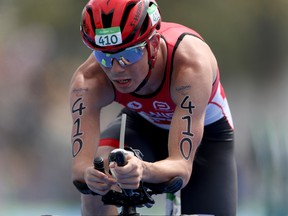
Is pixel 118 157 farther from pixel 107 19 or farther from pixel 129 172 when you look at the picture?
pixel 107 19

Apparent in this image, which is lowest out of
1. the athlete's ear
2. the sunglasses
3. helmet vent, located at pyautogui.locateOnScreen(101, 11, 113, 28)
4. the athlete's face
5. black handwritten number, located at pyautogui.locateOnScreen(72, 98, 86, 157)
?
black handwritten number, located at pyautogui.locateOnScreen(72, 98, 86, 157)

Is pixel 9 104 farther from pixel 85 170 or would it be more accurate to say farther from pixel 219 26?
pixel 85 170

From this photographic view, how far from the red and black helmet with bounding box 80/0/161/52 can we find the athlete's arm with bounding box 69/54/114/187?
0.47 m

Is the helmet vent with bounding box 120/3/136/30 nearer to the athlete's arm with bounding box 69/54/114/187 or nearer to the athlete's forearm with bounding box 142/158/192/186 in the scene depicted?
the athlete's arm with bounding box 69/54/114/187

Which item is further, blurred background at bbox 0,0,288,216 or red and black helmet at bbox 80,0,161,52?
blurred background at bbox 0,0,288,216

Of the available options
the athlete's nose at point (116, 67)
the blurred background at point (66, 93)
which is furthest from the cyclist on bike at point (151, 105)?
the blurred background at point (66, 93)

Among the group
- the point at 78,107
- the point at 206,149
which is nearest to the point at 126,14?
the point at 78,107

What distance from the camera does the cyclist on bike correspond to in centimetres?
371

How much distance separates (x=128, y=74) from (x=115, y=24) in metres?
0.28

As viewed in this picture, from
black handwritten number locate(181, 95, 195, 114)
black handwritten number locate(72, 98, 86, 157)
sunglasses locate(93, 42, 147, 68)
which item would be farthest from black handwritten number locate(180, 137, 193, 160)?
black handwritten number locate(72, 98, 86, 157)

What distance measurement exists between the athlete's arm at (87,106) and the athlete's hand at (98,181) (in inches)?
16.0

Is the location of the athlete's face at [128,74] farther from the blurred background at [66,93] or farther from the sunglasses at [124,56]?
the blurred background at [66,93]

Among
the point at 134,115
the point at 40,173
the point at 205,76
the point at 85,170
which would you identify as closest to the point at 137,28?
the point at 205,76

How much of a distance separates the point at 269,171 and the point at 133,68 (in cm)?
466
